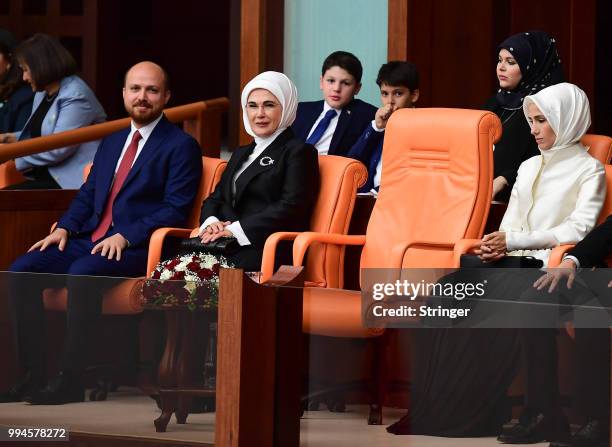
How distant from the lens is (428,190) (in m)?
5.22

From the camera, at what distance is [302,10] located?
6.83 metres

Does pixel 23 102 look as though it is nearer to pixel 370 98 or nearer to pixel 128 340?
pixel 370 98

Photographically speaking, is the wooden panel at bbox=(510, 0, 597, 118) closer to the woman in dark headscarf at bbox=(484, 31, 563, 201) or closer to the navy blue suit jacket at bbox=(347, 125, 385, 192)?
the navy blue suit jacket at bbox=(347, 125, 385, 192)

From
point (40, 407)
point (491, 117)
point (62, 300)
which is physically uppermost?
point (491, 117)

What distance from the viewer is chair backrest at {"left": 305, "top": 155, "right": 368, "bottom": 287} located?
17.0ft

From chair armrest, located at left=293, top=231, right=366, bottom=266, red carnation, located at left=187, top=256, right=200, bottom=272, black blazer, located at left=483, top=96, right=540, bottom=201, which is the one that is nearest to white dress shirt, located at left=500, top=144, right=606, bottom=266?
black blazer, located at left=483, top=96, right=540, bottom=201

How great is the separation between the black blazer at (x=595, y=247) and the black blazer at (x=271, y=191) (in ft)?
3.86

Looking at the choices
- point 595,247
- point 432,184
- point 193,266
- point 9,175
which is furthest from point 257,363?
point 9,175

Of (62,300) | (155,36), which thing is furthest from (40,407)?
(155,36)

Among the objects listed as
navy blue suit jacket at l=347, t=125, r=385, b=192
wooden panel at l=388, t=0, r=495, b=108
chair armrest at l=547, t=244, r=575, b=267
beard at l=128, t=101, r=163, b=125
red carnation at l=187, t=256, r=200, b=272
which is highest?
wooden panel at l=388, t=0, r=495, b=108

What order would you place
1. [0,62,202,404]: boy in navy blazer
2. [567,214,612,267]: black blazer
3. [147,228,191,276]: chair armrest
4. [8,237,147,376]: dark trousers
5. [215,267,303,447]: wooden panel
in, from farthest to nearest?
[0,62,202,404]: boy in navy blazer < [147,228,191,276]: chair armrest < [567,214,612,267]: black blazer < [8,237,147,376]: dark trousers < [215,267,303,447]: wooden panel

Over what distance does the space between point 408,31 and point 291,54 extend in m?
0.64

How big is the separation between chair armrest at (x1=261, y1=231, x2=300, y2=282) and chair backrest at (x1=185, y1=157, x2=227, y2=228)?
2.02ft

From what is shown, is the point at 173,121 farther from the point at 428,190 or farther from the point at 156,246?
the point at 428,190
